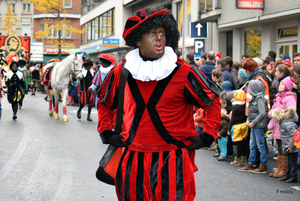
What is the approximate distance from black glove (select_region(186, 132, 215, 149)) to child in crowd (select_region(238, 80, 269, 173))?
3.93 metres

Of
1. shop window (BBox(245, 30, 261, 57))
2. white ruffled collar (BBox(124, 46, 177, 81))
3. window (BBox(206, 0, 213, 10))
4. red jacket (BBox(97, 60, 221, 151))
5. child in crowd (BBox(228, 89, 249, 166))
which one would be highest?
window (BBox(206, 0, 213, 10))

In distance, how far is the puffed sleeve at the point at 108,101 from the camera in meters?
3.12

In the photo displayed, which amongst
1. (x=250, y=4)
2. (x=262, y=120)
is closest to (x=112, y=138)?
(x=262, y=120)

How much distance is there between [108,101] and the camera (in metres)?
3.18

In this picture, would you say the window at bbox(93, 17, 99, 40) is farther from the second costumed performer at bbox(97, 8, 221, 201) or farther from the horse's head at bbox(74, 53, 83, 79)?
the second costumed performer at bbox(97, 8, 221, 201)

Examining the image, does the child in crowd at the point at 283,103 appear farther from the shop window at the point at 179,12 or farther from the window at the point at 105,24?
the window at the point at 105,24

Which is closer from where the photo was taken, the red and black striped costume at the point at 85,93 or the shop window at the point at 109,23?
the red and black striped costume at the point at 85,93

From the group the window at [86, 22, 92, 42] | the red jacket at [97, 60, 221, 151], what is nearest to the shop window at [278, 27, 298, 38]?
the red jacket at [97, 60, 221, 151]

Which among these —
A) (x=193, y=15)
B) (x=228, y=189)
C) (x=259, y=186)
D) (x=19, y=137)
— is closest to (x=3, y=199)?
(x=228, y=189)

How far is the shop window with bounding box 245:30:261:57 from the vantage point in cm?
1723

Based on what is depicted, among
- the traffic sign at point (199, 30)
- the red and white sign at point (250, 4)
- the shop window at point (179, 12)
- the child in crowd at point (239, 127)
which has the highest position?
the shop window at point (179, 12)

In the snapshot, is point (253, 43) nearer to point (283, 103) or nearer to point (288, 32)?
point (288, 32)

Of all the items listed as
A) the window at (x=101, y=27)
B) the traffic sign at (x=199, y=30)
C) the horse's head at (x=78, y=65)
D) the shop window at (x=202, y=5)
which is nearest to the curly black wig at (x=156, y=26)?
the horse's head at (x=78, y=65)

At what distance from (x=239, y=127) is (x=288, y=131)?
109 cm
